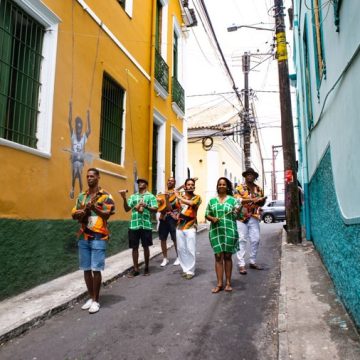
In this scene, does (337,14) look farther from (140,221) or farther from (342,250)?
(140,221)

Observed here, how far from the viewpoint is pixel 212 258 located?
790 cm

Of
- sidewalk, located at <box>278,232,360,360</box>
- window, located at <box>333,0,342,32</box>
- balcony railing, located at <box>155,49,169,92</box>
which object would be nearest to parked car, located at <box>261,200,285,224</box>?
balcony railing, located at <box>155,49,169,92</box>

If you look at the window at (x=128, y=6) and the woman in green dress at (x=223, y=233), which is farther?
the window at (x=128, y=6)

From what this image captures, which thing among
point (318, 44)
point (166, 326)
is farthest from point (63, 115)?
point (318, 44)

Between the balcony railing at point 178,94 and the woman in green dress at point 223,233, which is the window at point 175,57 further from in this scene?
the woman in green dress at point 223,233

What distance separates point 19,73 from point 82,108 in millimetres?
1562

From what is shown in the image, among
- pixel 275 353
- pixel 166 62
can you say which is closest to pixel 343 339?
pixel 275 353

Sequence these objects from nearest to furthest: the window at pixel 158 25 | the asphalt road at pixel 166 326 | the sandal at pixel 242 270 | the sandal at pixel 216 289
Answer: the asphalt road at pixel 166 326
the sandal at pixel 216 289
the sandal at pixel 242 270
the window at pixel 158 25

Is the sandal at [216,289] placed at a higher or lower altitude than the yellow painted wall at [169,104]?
lower

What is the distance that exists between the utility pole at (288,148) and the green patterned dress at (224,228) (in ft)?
12.9

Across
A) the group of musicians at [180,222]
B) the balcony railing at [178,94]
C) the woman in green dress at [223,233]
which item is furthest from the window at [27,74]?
the balcony railing at [178,94]

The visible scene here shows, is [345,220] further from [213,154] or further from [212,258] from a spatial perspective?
[213,154]

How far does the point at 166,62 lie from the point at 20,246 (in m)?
8.23

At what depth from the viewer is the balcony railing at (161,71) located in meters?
10.9
